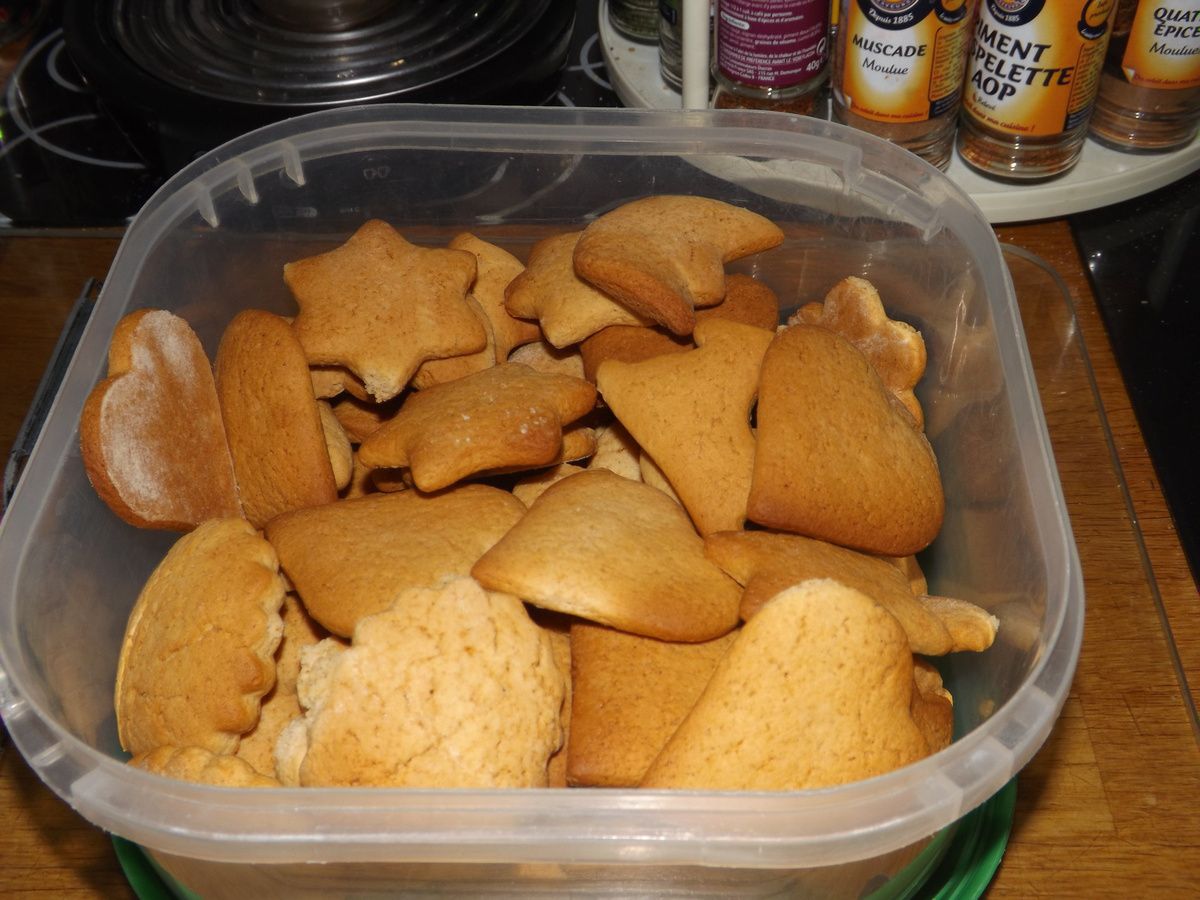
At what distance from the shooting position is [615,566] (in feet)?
2.05

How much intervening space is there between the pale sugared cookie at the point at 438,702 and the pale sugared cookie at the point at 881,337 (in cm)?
34

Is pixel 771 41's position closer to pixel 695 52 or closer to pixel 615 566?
pixel 695 52

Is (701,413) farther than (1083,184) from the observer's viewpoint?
No

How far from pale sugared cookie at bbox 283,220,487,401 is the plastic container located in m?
0.08

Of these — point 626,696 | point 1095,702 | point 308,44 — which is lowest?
point 1095,702

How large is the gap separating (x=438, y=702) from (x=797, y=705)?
178 mm

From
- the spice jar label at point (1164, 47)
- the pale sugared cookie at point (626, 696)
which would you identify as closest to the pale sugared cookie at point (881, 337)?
the pale sugared cookie at point (626, 696)

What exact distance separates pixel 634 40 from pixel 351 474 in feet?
1.96

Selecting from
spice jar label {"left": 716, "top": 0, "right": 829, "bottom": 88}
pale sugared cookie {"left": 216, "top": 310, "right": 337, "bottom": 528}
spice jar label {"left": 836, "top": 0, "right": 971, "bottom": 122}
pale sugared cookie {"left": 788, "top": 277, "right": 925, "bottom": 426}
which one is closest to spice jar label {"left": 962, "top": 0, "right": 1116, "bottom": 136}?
spice jar label {"left": 836, "top": 0, "right": 971, "bottom": 122}

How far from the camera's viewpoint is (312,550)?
66 centimetres

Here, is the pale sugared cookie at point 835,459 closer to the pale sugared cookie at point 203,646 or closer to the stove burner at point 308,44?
the pale sugared cookie at point 203,646

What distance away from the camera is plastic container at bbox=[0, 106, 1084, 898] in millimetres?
498

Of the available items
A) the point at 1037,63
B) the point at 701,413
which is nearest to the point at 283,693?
the point at 701,413

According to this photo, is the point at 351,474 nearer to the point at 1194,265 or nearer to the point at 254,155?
the point at 254,155
